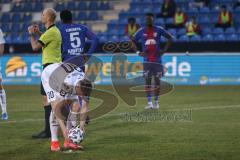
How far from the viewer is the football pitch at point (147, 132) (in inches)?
384

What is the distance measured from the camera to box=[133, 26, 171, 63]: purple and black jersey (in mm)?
17328

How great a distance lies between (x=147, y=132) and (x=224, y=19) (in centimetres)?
1681

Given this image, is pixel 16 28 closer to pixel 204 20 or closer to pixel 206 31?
pixel 204 20

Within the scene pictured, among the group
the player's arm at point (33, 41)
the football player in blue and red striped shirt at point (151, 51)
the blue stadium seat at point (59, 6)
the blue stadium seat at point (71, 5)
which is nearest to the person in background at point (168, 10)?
the blue stadium seat at point (71, 5)

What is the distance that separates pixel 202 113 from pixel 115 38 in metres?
13.8

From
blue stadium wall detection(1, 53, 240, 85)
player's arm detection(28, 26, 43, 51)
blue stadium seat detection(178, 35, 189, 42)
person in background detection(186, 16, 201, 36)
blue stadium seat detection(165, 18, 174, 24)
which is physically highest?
player's arm detection(28, 26, 43, 51)

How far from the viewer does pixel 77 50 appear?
1164cm

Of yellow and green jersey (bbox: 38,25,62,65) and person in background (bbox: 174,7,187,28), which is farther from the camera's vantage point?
person in background (bbox: 174,7,187,28)

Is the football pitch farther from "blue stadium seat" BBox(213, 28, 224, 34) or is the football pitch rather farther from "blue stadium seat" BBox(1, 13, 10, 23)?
"blue stadium seat" BBox(1, 13, 10, 23)

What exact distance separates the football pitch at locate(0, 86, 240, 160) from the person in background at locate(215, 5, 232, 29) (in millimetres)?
8829

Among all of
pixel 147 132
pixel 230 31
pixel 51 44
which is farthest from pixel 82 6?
pixel 51 44

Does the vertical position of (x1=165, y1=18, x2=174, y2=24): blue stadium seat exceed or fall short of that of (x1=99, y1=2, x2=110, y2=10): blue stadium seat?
it falls short

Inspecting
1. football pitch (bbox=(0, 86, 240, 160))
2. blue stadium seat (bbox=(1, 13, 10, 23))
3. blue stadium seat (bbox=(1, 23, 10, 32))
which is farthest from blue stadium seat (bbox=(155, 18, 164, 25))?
football pitch (bbox=(0, 86, 240, 160))

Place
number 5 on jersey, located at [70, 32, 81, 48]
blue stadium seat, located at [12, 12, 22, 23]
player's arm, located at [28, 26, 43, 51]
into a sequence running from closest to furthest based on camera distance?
1. player's arm, located at [28, 26, 43, 51]
2. number 5 on jersey, located at [70, 32, 81, 48]
3. blue stadium seat, located at [12, 12, 22, 23]
